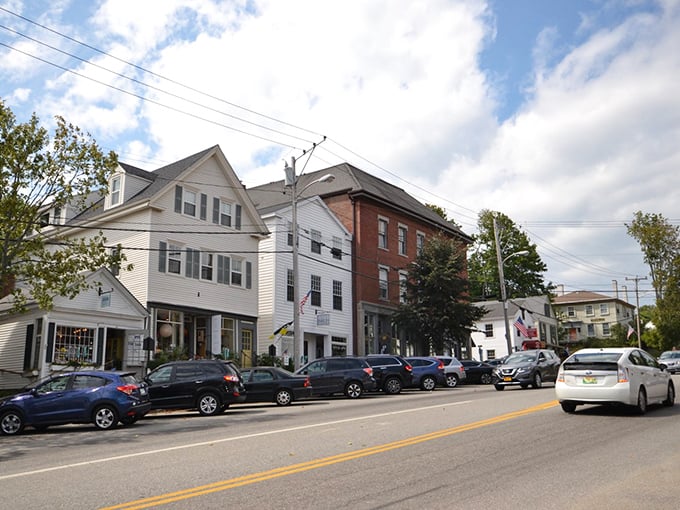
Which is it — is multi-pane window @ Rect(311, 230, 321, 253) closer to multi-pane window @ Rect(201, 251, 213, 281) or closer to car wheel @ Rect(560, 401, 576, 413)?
multi-pane window @ Rect(201, 251, 213, 281)

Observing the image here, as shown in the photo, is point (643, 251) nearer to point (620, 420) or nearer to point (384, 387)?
point (384, 387)

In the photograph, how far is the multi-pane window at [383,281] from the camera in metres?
41.5

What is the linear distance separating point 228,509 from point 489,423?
7.35 m

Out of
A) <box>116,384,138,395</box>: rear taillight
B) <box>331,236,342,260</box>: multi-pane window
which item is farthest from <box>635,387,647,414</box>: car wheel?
<box>331,236,342,260</box>: multi-pane window

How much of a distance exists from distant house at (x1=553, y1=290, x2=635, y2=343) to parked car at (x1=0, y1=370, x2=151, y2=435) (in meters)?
81.7

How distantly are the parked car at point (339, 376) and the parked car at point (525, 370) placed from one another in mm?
5127

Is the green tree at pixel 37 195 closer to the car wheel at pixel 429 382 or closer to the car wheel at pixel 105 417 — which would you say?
the car wheel at pixel 105 417

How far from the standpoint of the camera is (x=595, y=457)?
8.71 meters

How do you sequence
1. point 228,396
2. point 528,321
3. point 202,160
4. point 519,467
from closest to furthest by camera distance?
point 519,467 < point 228,396 < point 202,160 < point 528,321

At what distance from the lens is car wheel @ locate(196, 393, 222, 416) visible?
712 inches

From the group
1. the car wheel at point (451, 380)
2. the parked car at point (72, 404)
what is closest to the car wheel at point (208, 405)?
the parked car at point (72, 404)

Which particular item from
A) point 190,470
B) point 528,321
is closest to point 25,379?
point 190,470

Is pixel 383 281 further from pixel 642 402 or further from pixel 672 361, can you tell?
pixel 642 402

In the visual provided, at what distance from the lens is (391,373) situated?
84.3 ft
